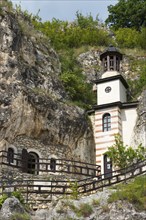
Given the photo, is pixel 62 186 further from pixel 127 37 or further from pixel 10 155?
pixel 127 37

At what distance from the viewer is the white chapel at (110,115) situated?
1499 inches

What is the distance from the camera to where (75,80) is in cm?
4247

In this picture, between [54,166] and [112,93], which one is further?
[112,93]

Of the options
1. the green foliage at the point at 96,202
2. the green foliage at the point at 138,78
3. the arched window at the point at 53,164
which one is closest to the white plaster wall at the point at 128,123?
the green foliage at the point at 138,78

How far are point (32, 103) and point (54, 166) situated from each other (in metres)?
5.06

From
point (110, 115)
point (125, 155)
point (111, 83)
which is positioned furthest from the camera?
point (111, 83)

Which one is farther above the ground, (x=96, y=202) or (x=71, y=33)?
(x=71, y=33)

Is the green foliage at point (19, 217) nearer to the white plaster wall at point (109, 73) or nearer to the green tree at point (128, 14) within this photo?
the white plaster wall at point (109, 73)

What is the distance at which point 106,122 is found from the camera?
128 ft

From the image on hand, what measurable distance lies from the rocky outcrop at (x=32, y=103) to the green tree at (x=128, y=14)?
25.1 meters

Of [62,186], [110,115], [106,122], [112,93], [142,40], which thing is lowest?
[62,186]

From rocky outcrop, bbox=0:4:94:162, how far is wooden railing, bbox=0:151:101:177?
1.03 metres

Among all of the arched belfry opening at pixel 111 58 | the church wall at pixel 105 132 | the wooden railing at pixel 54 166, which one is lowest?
the wooden railing at pixel 54 166

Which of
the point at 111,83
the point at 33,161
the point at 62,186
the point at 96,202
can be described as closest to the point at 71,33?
the point at 111,83
